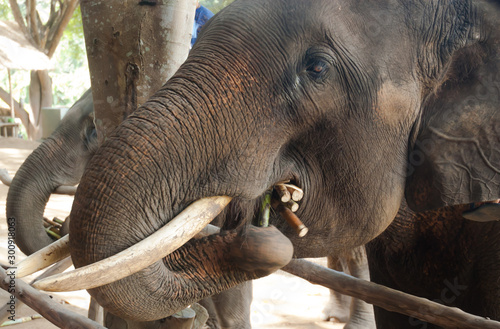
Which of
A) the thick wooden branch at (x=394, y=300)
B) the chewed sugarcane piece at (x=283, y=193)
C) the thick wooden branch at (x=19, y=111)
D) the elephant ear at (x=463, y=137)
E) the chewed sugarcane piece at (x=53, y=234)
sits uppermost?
the elephant ear at (x=463, y=137)

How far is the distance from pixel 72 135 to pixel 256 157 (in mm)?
2439

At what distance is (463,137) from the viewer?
1756 mm

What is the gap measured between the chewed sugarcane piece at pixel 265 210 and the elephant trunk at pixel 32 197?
6.15 ft

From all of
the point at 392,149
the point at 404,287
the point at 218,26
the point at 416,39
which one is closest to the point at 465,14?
the point at 416,39

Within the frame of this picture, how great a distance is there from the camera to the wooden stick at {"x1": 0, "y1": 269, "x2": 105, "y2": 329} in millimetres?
2248

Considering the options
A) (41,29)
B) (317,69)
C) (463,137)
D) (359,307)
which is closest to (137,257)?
(317,69)

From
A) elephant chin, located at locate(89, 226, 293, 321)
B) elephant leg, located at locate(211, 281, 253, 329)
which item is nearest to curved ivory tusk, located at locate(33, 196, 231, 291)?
elephant chin, located at locate(89, 226, 293, 321)

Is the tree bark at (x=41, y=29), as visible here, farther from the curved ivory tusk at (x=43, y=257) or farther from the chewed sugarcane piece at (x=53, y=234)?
the curved ivory tusk at (x=43, y=257)

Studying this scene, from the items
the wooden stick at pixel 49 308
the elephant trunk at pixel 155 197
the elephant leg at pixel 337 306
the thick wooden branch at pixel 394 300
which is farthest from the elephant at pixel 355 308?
the elephant trunk at pixel 155 197

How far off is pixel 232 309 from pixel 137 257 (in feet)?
8.92

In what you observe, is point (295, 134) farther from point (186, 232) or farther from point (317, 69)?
point (186, 232)

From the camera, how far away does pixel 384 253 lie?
8.07ft

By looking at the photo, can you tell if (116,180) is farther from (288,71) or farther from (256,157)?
(288,71)

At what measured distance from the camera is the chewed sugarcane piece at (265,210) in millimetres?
1662
